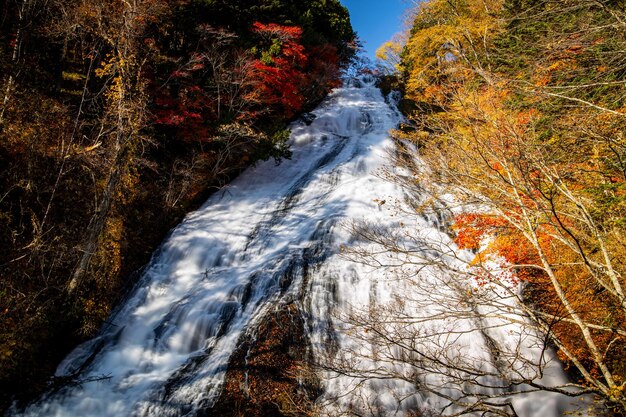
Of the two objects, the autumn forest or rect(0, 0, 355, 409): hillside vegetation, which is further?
rect(0, 0, 355, 409): hillside vegetation

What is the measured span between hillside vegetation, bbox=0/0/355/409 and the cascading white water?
93 centimetres

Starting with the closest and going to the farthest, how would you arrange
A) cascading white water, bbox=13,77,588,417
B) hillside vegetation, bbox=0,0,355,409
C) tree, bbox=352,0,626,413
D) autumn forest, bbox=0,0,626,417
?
tree, bbox=352,0,626,413 → autumn forest, bbox=0,0,626,417 → cascading white water, bbox=13,77,588,417 → hillside vegetation, bbox=0,0,355,409

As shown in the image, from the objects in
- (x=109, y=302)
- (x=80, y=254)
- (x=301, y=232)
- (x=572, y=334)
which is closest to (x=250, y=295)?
(x=301, y=232)

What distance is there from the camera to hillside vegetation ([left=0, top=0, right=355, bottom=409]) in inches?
322

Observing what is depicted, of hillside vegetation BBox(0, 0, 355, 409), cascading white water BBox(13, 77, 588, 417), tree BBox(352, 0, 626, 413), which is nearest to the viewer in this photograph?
tree BBox(352, 0, 626, 413)

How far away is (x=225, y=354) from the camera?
301 inches

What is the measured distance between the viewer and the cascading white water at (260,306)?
6.96m

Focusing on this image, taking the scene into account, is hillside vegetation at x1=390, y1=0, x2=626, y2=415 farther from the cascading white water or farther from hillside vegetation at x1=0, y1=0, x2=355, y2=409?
hillside vegetation at x1=0, y1=0, x2=355, y2=409

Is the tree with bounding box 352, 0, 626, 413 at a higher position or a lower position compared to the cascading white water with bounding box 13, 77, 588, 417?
higher

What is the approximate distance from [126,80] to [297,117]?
13902 mm

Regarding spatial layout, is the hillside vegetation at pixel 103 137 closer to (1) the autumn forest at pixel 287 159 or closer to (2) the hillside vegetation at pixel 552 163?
(1) the autumn forest at pixel 287 159

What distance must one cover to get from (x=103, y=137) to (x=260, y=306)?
28.4 feet

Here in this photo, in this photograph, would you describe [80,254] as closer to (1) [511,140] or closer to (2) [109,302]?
(2) [109,302]

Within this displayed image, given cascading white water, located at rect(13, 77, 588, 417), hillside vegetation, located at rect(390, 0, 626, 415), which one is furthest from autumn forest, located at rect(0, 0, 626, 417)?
cascading white water, located at rect(13, 77, 588, 417)
